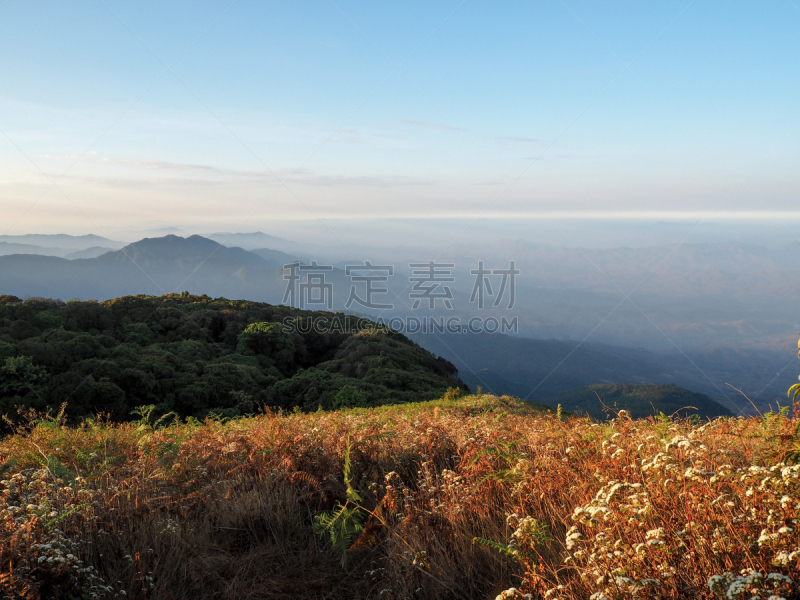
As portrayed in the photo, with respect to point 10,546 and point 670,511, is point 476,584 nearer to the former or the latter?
point 670,511

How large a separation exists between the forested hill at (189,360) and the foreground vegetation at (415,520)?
39.6ft

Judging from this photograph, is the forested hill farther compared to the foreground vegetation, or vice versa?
the forested hill

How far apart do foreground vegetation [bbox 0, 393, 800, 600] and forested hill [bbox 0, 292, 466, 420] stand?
12074mm

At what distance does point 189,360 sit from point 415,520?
70.8 ft

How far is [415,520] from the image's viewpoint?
11.6ft

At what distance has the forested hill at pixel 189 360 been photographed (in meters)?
16.1

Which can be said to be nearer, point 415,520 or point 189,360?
point 415,520

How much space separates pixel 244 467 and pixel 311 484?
84 centimetres

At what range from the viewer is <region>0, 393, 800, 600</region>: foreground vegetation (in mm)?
2316

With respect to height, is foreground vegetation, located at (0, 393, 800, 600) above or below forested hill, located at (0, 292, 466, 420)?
above

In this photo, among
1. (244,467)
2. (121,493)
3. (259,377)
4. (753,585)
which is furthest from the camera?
(259,377)

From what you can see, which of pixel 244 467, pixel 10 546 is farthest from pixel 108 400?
pixel 10 546

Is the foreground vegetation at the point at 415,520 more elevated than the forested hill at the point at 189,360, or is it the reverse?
the foreground vegetation at the point at 415,520

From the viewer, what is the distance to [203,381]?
19062 mm
